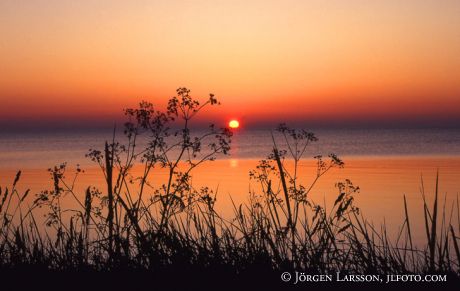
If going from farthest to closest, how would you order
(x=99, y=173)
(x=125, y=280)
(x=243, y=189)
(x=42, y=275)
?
(x=99, y=173)
(x=243, y=189)
(x=42, y=275)
(x=125, y=280)

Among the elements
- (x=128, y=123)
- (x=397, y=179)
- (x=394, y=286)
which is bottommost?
(x=397, y=179)

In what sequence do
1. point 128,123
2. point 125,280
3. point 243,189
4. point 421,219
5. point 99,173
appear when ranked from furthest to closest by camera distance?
point 99,173 → point 243,189 → point 421,219 → point 128,123 → point 125,280

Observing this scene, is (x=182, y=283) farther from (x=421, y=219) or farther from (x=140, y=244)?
(x=421, y=219)

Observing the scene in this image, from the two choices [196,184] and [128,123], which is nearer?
[128,123]

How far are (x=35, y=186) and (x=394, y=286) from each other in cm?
2562

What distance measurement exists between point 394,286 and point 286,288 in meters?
0.71

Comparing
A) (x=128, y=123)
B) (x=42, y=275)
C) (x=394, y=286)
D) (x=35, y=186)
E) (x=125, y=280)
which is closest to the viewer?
(x=394, y=286)

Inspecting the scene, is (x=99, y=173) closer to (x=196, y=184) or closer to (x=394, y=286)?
(x=196, y=184)

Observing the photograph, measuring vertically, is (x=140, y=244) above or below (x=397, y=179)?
above

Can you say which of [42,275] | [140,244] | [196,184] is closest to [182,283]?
[140,244]

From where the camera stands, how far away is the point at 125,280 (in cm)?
439

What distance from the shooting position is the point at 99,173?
3503 cm

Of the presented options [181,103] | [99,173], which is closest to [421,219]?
[181,103]

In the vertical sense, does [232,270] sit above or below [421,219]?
above
